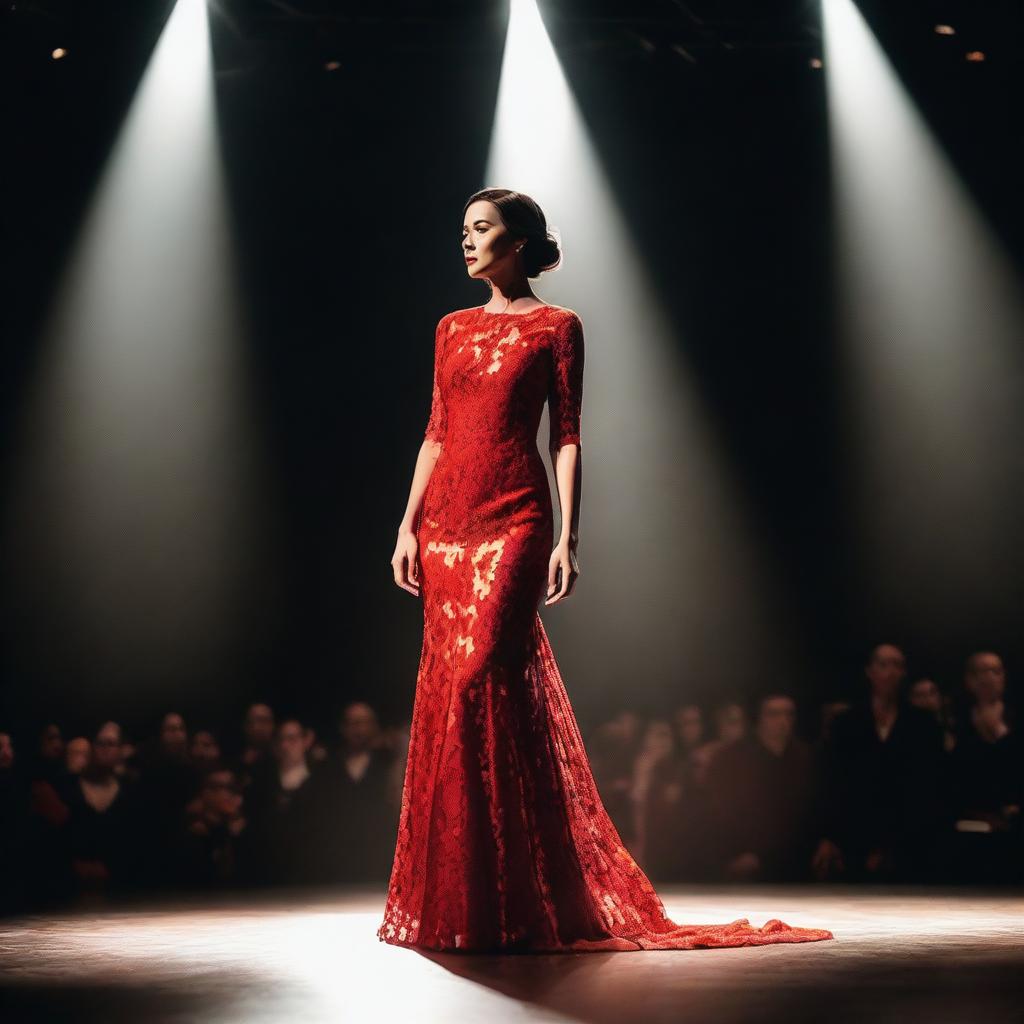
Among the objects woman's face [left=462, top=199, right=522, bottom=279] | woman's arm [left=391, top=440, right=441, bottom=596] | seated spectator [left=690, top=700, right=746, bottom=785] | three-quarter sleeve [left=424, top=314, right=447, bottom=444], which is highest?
woman's face [left=462, top=199, right=522, bottom=279]

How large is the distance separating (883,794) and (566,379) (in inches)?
111

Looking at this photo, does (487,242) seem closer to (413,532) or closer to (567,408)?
(567,408)

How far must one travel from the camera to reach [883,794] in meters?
5.64

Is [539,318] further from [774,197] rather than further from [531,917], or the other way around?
[774,197]

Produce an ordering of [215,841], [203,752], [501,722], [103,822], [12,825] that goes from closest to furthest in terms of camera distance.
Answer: [501,722], [12,825], [103,822], [215,841], [203,752]

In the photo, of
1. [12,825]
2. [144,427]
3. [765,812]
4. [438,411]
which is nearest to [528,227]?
[438,411]

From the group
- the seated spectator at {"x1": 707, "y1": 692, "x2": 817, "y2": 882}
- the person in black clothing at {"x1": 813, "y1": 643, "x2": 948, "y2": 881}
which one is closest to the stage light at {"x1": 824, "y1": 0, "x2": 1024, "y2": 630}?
the person in black clothing at {"x1": 813, "y1": 643, "x2": 948, "y2": 881}

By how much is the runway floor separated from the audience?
1204mm

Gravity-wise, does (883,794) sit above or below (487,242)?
below

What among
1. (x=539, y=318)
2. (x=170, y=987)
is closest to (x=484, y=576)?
(x=539, y=318)

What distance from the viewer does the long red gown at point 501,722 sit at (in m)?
3.27

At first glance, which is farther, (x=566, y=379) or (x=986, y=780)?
(x=986, y=780)

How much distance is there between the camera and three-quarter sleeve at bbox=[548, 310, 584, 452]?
140 inches

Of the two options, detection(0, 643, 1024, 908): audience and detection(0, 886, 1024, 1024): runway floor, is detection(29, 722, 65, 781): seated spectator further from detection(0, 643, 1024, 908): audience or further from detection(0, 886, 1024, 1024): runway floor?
detection(0, 886, 1024, 1024): runway floor
